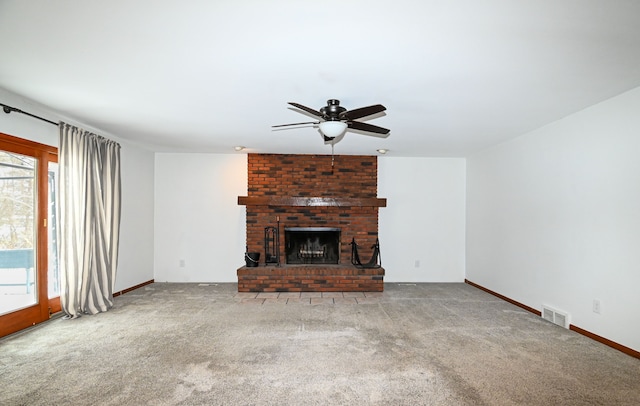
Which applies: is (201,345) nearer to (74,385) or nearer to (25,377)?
(74,385)

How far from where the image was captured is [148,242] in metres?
5.65

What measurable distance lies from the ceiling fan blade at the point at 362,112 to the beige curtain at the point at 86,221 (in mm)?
3318

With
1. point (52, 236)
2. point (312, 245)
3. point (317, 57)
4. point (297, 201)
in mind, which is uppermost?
point (317, 57)

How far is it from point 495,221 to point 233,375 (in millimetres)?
4445

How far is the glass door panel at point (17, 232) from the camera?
321cm

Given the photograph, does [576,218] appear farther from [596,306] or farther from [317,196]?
[317,196]

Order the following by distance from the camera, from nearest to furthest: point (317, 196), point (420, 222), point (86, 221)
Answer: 1. point (86, 221)
2. point (317, 196)
3. point (420, 222)

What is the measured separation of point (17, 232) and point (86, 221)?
0.68m

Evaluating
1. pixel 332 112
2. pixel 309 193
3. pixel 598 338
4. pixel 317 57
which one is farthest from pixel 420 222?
pixel 317 57

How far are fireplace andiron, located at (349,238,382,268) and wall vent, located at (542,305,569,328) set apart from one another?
2.34 meters

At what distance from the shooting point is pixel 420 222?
19.8ft

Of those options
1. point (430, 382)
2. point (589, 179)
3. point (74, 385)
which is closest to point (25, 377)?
A: point (74, 385)

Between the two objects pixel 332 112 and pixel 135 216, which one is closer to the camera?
pixel 332 112

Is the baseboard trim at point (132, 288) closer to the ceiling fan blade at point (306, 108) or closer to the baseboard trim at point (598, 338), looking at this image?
the ceiling fan blade at point (306, 108)
